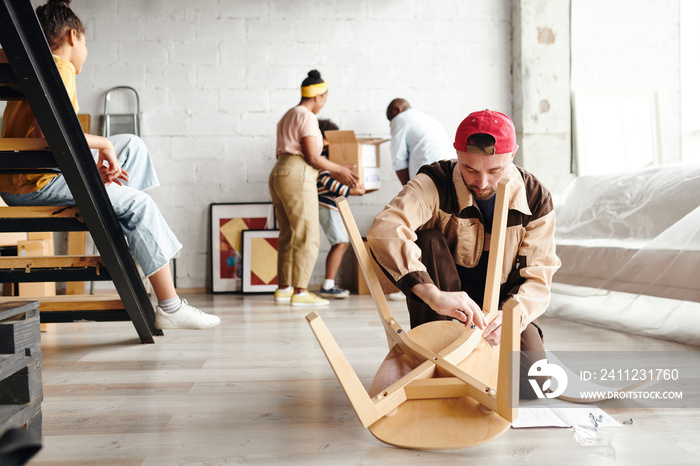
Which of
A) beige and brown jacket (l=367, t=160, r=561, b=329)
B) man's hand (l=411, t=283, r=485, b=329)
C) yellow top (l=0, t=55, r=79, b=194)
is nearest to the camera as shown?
man's hand (l=411, t=283, r=485, b=329)

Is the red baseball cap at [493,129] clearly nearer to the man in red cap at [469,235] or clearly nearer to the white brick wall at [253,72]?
the man in red cap at [469,235]

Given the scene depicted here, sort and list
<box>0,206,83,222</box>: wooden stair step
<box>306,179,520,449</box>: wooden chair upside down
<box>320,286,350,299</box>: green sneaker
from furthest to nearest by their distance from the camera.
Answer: <box>320,286,350,299</box>: green sneaker → <box>0,206,83,222</box>: wooden stair step → <box>306,179,520,449</box>: wooden chair upside down

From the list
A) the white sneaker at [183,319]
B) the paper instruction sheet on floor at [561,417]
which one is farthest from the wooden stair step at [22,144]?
the paper instruction sheet on floor at [561,417]

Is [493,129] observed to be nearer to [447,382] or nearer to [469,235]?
[469,235]

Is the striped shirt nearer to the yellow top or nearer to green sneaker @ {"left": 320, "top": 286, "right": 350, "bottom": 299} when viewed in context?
green sneaker @ {"left": 320, "top": 286, "right": 350, "bottom": 299}

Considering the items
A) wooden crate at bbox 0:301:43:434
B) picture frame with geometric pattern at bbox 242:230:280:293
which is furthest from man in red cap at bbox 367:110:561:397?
picture frame with geometric pattern at bbox 242:230:280:293

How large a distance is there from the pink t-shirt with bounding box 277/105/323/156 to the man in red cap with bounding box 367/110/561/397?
6.44 ft

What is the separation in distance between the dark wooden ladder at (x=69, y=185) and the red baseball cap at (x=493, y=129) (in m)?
1.11

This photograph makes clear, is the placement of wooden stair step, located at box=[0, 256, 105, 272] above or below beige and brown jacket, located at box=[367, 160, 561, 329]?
below

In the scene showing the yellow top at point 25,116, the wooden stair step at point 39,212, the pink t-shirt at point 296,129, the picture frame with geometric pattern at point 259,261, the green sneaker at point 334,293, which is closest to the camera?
the yellow top at point 25,116

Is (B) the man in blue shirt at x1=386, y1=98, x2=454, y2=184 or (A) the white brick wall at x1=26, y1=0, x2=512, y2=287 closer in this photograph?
(B) the man in blue shirt at x1=386, y1=98, x2=454, y2=184

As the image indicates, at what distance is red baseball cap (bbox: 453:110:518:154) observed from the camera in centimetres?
139

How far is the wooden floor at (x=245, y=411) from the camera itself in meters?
1.20

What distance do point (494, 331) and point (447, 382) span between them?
0.74ft
